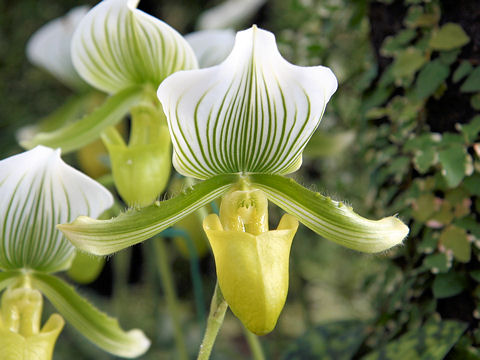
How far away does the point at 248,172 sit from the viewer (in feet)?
1.74

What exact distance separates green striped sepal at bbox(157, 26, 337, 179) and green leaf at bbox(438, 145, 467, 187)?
25 cm

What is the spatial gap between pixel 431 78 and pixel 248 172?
0.34m

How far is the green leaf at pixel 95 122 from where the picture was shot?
704mm

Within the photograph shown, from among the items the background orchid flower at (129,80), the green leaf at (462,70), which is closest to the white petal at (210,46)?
the background orchid flower at (129,80)

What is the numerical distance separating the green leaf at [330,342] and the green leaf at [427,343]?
4.3 inches

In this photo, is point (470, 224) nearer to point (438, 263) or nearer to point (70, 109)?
point (438, 263)

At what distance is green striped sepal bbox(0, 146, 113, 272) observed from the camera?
522 millimetres

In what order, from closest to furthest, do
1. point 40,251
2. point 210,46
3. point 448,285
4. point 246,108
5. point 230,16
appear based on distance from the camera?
point 246,108
point 40,251
point 448,285
point 210,46
point 230,16

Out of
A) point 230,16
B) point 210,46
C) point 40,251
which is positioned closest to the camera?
point 40,251

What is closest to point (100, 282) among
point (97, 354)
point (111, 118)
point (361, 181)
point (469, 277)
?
point (97, 354)

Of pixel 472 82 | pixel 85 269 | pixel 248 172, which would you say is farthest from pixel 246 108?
pixel 85 269

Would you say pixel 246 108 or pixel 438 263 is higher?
pixel 246 108

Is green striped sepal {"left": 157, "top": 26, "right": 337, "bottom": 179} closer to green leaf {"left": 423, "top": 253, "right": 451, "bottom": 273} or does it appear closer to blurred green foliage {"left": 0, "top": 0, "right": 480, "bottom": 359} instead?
blurred green foliage {"left": 0, "top": 0, "right": 480, "bottom": 359}

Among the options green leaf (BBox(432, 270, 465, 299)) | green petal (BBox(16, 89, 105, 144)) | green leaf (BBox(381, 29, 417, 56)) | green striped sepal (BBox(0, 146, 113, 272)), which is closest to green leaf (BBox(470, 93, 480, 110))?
green leaf (BBox(381, 29, 417, 56))
